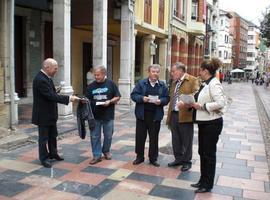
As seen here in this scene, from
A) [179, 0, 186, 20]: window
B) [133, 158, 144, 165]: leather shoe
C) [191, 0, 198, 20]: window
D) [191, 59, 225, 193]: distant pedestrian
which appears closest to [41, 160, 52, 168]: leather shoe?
[133, 158, 144, 165]: leather shoe

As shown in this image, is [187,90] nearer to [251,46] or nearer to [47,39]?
[47,39]

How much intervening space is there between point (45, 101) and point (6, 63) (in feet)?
9.96

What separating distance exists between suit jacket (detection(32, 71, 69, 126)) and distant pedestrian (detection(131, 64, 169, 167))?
1196 mm

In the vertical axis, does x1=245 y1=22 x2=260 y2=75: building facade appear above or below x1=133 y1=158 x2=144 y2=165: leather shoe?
above

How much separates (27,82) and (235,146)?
854 cm

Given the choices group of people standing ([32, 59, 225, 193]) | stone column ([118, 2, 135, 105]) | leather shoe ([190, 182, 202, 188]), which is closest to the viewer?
leather shoe ([190, 182, 202, 188])

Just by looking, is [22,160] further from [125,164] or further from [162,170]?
[162,170]

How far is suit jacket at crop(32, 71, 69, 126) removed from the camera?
6.52 meters

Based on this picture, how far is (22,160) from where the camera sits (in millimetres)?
7188

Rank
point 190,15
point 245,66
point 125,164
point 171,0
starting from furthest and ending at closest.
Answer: point 245,66 < point 190,15 < point 171,0 < point 125,164

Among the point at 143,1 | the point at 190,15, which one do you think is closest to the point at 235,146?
the point at 143,1

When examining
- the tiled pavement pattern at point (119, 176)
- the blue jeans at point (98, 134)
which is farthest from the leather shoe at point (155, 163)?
the blue jeans at point (98, 134)

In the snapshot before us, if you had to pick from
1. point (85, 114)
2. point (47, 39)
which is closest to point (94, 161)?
point (85, 114)

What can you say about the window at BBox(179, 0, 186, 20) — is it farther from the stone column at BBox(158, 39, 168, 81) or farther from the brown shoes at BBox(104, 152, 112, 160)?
the brown shoes at BBox(104, 152, 112, 160)
